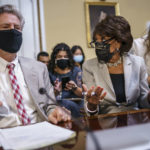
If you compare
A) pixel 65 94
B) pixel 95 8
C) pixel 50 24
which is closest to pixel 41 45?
pixel 50 24

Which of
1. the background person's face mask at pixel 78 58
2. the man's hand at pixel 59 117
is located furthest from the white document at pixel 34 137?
the background person's face mask at pixel 78 58

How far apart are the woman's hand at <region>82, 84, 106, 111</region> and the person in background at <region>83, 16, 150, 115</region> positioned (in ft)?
0.74

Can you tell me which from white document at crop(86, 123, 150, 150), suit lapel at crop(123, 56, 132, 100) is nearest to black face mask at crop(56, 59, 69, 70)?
suit lapel at crop(123, 56, 132, 100)

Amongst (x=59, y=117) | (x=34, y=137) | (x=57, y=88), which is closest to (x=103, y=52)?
(x=57, y=88)

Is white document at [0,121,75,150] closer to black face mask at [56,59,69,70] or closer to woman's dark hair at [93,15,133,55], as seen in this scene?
woman's dark hair at [93,15,133,55]

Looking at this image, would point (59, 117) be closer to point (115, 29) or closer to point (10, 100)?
point (10, 100)

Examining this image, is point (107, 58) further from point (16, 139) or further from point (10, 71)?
point (16, 139)

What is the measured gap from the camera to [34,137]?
0.79 metres

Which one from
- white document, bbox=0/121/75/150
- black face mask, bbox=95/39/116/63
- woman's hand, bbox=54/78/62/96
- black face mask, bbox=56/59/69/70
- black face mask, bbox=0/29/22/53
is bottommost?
woman's hand, bbox=54/78/62/96

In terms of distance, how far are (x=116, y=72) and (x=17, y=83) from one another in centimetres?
83

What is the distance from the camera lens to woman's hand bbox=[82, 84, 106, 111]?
1298 mm

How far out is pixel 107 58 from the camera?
185 centimetres

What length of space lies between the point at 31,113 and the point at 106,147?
1.04 m

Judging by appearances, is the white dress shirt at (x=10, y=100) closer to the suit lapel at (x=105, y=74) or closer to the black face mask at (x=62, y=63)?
the suit lapel at (x=105, y=74)
